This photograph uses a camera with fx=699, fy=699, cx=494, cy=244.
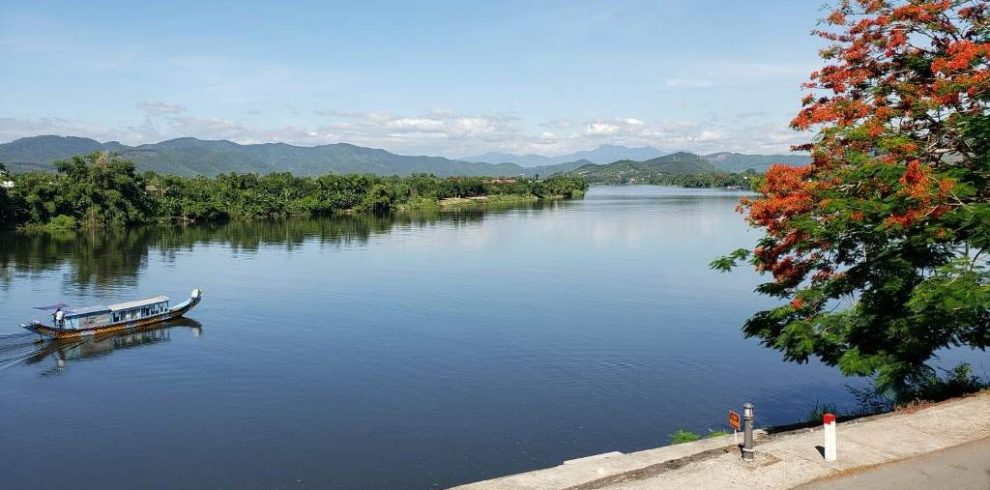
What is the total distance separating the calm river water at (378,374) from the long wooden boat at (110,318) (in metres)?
0.93

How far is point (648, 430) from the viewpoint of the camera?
22750 mm

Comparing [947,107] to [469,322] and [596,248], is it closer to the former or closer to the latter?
[469,322]

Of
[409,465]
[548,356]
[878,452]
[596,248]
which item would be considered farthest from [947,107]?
[596,248]

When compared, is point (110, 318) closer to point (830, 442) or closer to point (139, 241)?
point (830, 442)

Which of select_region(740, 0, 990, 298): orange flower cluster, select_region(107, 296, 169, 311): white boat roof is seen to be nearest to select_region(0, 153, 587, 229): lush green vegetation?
select_region(107, 296, 169, 311): white boat roof

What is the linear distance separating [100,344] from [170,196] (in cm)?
9031

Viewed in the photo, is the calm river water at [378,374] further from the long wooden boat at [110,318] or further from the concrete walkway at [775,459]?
the concrete walkway at [775,459]

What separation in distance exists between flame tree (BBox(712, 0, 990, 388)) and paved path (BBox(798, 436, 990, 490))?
316 cm

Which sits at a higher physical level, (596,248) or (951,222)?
(951,222)

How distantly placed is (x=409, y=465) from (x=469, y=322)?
18.3m

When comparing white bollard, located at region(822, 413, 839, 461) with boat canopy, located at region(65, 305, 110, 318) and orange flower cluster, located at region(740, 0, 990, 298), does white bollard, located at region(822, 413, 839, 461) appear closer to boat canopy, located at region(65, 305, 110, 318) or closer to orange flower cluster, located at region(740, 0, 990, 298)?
orange flower cluster, located at region(740, 0, 990, 298)

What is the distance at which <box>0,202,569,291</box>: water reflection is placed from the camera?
56.5m

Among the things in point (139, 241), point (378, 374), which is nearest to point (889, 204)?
point (378, 374)

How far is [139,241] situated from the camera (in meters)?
82.1
